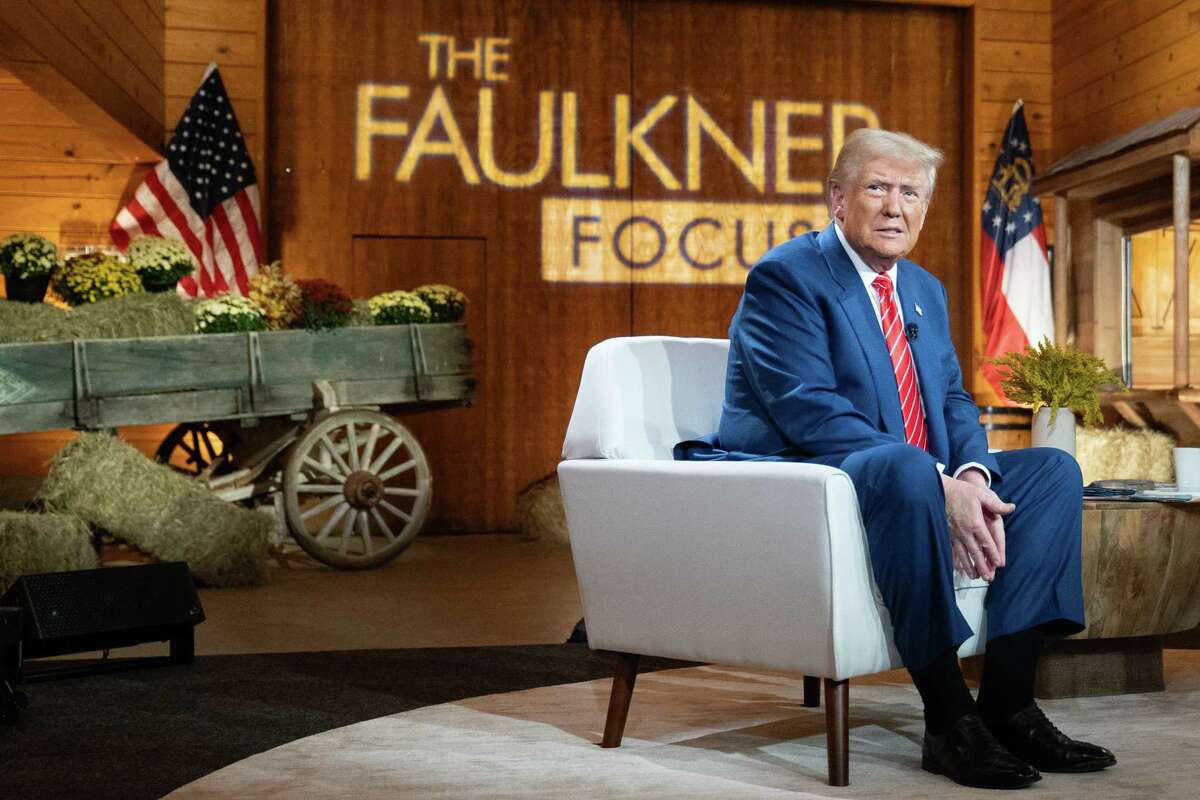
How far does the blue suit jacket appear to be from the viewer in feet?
7.88

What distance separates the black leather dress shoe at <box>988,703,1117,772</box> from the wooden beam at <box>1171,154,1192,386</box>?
4.42 m

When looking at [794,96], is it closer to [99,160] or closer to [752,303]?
[99,160]

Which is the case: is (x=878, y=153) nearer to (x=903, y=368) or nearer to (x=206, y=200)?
(x=903, y=368)

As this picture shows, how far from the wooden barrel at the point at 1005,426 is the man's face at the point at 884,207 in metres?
4.31

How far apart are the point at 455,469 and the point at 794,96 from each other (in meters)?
2.96

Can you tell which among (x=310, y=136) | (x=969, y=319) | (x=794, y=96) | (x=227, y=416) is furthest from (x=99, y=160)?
(x=969, y=319)

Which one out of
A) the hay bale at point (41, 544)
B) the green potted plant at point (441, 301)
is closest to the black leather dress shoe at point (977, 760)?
the hay bale at point (41, 544)

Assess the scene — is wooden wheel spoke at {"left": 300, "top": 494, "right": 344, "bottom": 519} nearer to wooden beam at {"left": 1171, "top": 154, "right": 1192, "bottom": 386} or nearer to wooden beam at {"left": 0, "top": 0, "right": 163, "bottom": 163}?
wooden beam at {"left": 0, "top": 0, "right": 163, "bottom": 163}

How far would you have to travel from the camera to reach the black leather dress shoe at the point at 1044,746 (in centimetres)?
234

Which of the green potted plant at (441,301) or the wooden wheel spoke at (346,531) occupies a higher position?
the green potted plant at (441,301)

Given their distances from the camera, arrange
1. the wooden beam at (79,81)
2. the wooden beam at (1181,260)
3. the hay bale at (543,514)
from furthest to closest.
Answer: the hay bale at (543,514) → the wooden beam at (1181,260) → the wooden beam at (79,81)

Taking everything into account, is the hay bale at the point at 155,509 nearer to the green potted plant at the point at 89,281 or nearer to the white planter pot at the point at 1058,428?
the green potted plant at the point at 89,281

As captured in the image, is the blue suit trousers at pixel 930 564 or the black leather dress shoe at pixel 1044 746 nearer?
the blue suit trousers at pixel 930 564

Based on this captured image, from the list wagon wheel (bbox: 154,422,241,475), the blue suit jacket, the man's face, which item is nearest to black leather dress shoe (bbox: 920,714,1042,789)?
the blue suit jacket
